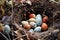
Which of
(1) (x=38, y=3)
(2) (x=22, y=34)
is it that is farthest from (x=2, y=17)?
(1) (x=38, y=3)

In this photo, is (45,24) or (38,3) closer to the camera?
(45,24)

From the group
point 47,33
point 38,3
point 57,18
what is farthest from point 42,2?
point 47,33

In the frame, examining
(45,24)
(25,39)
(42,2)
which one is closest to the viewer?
(25,39)

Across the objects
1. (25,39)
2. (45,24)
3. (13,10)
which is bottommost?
(25,39)

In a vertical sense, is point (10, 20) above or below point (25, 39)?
above

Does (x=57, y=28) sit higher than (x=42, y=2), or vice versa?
(x=42, y=2)

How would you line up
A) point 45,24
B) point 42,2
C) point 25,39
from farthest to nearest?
point 42,2
point 45,24
point 25,39

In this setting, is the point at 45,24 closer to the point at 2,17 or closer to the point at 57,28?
the point at 57,28

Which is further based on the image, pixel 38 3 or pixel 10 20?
pixel 38 3

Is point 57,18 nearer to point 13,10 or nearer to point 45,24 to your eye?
point 45,24
